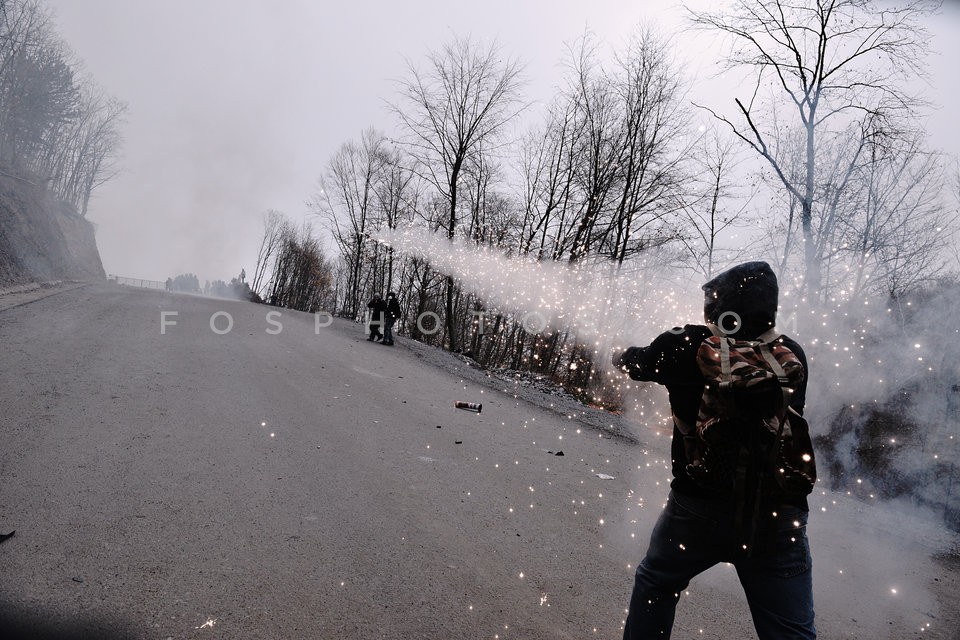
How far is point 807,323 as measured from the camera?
875cm

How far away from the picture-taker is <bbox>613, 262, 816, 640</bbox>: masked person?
5.65ft

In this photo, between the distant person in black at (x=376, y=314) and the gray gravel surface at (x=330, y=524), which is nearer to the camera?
the gray gravel surface at (x=330, y=524)

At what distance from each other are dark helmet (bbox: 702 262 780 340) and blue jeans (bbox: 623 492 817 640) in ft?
2.43

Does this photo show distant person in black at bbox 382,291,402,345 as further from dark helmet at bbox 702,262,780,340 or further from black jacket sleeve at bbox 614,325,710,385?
dark helmet at bbox 702,262,780,340

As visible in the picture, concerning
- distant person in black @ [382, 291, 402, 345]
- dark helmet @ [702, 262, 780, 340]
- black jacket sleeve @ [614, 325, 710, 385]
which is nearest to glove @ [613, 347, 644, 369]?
black jacket sleeve @ [614, 325, 710, 385]

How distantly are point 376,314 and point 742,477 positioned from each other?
49.4 feet

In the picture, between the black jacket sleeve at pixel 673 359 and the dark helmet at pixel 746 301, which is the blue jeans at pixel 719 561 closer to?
the black jacket sleeve at pixel 673 359

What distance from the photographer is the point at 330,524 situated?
344 centimetres

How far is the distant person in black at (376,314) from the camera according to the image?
1555 centimetres

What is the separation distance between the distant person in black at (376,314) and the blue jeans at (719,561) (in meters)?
14.1

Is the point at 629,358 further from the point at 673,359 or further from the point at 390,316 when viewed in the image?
the point at 390,316

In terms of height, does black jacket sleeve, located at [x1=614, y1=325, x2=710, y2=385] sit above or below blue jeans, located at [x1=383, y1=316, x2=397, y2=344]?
above

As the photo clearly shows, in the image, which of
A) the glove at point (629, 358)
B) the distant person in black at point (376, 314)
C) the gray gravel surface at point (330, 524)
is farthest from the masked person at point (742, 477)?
the distant person in black at point (376, 314)

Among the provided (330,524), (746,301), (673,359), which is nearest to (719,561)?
(673,359)
